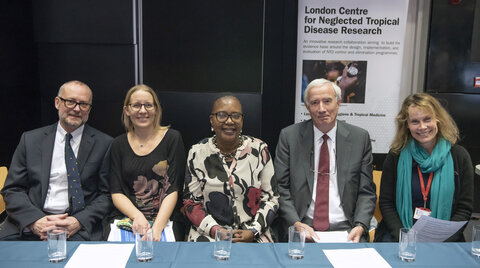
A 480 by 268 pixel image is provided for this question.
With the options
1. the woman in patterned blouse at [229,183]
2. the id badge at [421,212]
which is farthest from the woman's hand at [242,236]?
the id badge at [421,212]

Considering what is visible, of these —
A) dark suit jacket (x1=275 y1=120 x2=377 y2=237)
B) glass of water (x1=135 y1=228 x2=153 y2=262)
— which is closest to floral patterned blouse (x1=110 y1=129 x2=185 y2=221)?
dark suit jacket (x1=275 y1=120 x2=377 y2=237)

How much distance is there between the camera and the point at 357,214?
245 cm

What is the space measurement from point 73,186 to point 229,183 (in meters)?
1.02

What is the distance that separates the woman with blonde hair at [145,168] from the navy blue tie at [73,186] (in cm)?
20

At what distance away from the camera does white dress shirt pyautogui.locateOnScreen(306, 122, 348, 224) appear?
249cm

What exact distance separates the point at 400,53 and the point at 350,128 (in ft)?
5.81

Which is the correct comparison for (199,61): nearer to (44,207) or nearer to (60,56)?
(60,56)

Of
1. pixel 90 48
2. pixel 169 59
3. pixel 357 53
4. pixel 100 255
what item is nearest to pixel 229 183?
pixel 100 255

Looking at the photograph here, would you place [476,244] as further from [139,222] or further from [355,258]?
[139,222]

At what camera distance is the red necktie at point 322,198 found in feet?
8.12

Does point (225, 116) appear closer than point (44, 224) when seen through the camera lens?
No

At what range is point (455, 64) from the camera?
3.78 m

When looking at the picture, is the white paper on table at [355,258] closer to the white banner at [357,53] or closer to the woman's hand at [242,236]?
the woman's hand at [242,236]

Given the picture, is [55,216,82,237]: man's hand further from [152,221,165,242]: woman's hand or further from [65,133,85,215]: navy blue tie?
[152,221,165,242]: woman's hand
